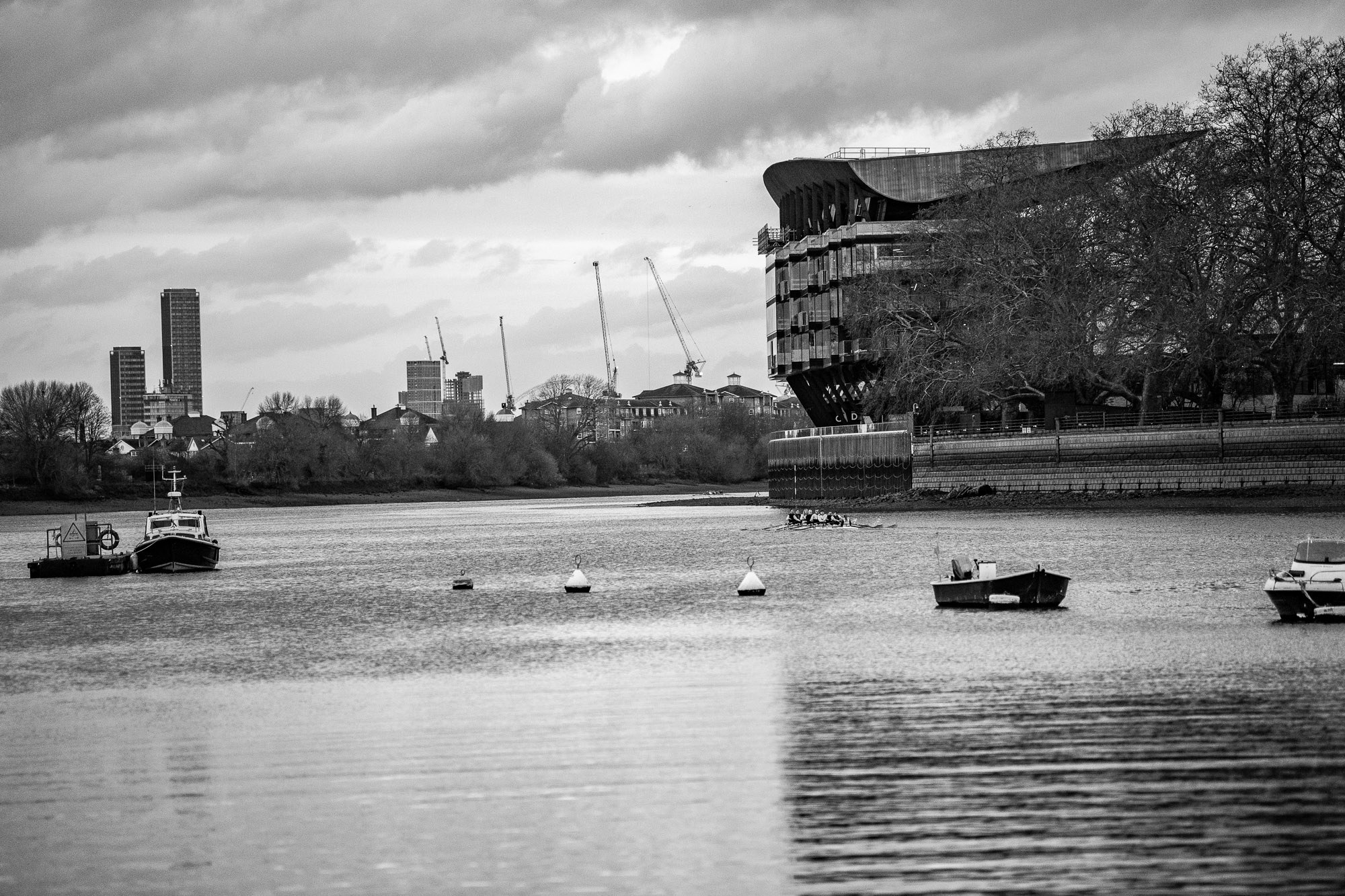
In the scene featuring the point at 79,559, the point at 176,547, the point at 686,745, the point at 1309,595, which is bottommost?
the point at 686,745

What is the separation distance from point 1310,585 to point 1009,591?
8.16 m

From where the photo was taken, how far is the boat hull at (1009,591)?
4069 centimetres

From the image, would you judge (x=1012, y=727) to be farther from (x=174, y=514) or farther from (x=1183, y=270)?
(x=1183, y=270)

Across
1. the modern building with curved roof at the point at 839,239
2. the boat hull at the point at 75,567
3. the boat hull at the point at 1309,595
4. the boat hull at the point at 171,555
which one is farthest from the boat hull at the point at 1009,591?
the modern building with curved roof at the point at 839,239

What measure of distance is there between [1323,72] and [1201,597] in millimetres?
49549

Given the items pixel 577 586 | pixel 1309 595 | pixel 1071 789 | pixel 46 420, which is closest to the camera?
pixel 1071 789

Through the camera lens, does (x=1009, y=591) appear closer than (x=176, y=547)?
Yes

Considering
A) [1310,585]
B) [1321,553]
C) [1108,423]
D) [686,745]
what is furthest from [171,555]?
[1108,423]

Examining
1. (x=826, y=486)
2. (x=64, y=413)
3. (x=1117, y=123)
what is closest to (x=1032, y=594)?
(x=1117, y=123)

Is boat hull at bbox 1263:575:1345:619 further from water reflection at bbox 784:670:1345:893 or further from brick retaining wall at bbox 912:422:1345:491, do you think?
brick retaining wall at bbox 912:422:1345:491

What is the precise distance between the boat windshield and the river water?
1.59 m

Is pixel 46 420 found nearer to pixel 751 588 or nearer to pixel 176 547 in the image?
pixel 176 547

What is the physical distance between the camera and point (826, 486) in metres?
→ 130

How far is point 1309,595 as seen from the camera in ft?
115
